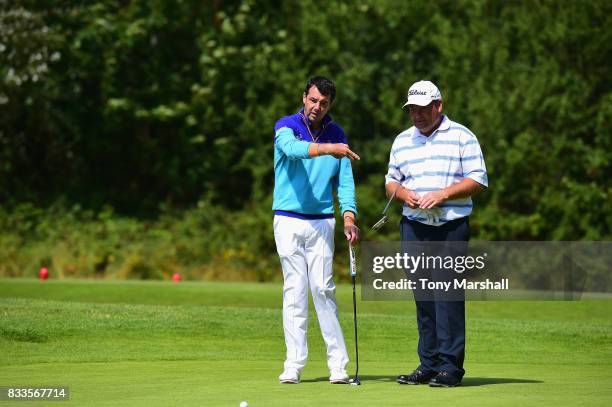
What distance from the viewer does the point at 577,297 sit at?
18578 mm

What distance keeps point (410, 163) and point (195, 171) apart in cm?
2181

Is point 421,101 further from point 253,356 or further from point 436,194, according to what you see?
point 253,356

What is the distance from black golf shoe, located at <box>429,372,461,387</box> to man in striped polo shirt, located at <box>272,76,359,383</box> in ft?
2.26

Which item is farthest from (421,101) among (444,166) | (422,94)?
(444,166)

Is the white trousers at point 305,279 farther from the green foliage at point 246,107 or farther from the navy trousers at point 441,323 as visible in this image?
the green foliage at point 246,107

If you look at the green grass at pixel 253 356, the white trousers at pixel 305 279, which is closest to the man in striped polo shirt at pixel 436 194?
the green grass at pixel 253 356

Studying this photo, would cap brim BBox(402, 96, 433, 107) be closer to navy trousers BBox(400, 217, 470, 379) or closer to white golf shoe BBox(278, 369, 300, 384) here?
navy trousers BBox(400, 217, 470, 379)

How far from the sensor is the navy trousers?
8.03m

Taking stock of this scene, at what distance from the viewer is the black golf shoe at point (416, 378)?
8.09m

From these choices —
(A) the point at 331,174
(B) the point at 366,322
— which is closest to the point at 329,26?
(B) the point at 366,322

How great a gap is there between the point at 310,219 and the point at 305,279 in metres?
0.44

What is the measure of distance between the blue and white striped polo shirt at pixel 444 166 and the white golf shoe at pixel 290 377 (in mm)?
1305

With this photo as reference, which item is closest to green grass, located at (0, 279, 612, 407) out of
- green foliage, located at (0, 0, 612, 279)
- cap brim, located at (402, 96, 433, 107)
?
cap brim, located at (402, 96, 433, 107)

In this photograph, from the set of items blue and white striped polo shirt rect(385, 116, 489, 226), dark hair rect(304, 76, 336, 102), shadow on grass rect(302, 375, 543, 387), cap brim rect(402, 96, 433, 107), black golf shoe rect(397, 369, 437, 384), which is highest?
dark hair rect(304, 76, 336, 102)
